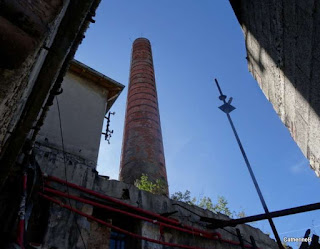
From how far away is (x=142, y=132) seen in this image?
11734 millimetres

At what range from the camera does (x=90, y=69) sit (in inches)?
294

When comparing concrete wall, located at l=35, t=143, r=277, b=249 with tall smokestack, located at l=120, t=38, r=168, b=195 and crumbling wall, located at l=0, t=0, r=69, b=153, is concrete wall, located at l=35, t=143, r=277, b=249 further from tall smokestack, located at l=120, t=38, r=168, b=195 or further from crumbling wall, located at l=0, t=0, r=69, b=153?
crumbling wall, located at l=0, t=0, r=69, b=153

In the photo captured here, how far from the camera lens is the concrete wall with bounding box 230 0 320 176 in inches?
68.3

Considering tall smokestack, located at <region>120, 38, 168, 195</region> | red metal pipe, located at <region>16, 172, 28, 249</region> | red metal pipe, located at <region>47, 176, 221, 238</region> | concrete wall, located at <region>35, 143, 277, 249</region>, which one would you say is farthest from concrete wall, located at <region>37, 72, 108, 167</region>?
tall smokestack, located at <region>120, 38, 168, 195</region>

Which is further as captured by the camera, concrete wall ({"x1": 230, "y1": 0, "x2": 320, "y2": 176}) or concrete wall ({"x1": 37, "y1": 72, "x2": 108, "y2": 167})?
concrete wall ({"x1": 37, "y1": 72, "x2": 108, "y2": 167})

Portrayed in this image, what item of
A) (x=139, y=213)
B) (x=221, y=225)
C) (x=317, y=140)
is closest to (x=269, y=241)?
(x=221, y=225)

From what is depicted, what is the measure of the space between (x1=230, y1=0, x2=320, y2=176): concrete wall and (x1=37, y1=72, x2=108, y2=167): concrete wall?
4.30 meters

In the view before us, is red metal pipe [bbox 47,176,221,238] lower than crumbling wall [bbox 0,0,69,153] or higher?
higher

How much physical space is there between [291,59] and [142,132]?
9868mm

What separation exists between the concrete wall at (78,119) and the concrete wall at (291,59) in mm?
4304

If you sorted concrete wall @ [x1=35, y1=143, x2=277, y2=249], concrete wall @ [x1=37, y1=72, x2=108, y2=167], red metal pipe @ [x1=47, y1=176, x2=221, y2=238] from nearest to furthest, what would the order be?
concrete wall @ [x1=35, y1=143, x2=277, y2=249] → red metal pipe @ [x1=47, y1=176, x2=221, y2=238] → concrete wall @ [x1=37, y1=72, x2=108, y2=167]

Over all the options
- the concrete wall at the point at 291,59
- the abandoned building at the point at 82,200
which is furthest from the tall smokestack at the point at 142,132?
the concrete wall at the point at 291,59

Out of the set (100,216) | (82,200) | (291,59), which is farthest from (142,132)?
(291,59)

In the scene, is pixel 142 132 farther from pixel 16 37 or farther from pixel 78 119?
pixel 16 37
